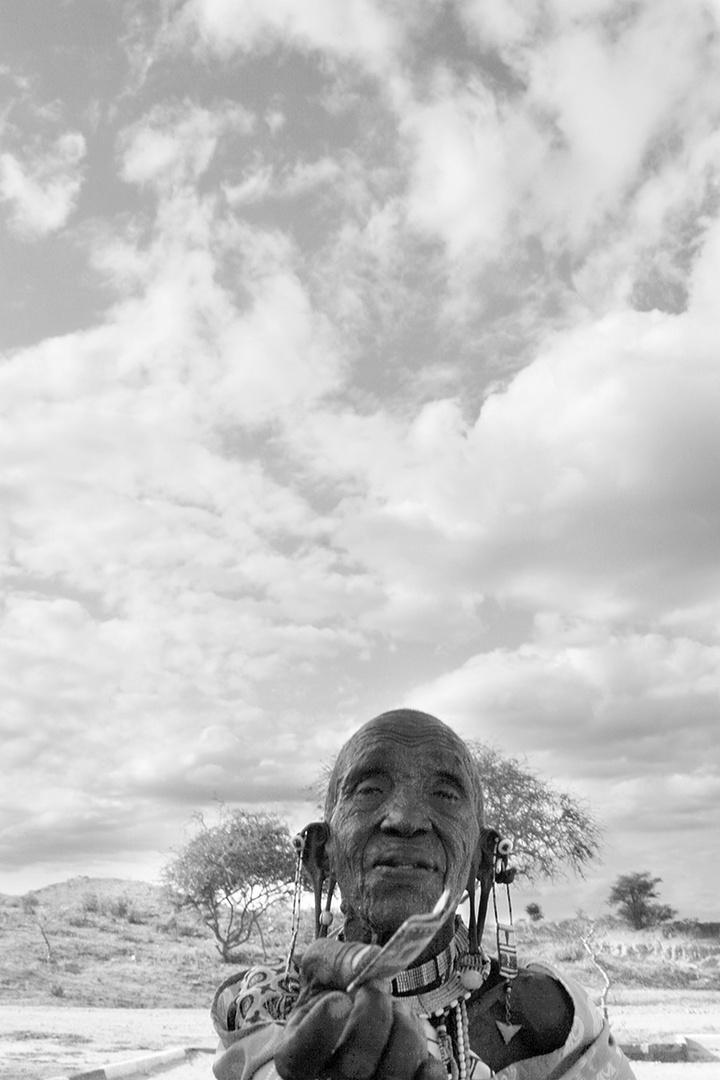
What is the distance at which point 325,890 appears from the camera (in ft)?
10.2

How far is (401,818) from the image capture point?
277cm

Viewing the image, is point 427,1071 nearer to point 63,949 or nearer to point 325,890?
point 325,890

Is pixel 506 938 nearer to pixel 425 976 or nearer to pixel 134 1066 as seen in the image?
pixel 425 976

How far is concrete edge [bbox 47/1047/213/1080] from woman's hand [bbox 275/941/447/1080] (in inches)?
321

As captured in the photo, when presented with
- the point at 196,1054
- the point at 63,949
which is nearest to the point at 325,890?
the point at 196,1054

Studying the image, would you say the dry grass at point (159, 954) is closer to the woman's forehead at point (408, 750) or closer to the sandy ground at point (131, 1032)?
the sandy ground at point (131, 1032)

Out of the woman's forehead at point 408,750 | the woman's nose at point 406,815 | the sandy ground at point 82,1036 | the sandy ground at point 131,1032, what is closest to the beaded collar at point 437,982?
the woman's nose at point 406,815

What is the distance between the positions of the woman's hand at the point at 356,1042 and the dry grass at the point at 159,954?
701 inches

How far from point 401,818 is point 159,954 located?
3426cm

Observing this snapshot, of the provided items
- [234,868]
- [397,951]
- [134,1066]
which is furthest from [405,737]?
[234,868]

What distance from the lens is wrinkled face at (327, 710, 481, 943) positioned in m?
2.72

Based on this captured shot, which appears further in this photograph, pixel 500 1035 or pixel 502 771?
pixel 502 771

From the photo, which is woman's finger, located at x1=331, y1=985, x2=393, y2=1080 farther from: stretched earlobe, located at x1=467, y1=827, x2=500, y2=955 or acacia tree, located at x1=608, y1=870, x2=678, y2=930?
acacia tree, located at x1=608, y1=870, x2=678, y2=930

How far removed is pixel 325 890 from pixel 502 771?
25.3 metres
